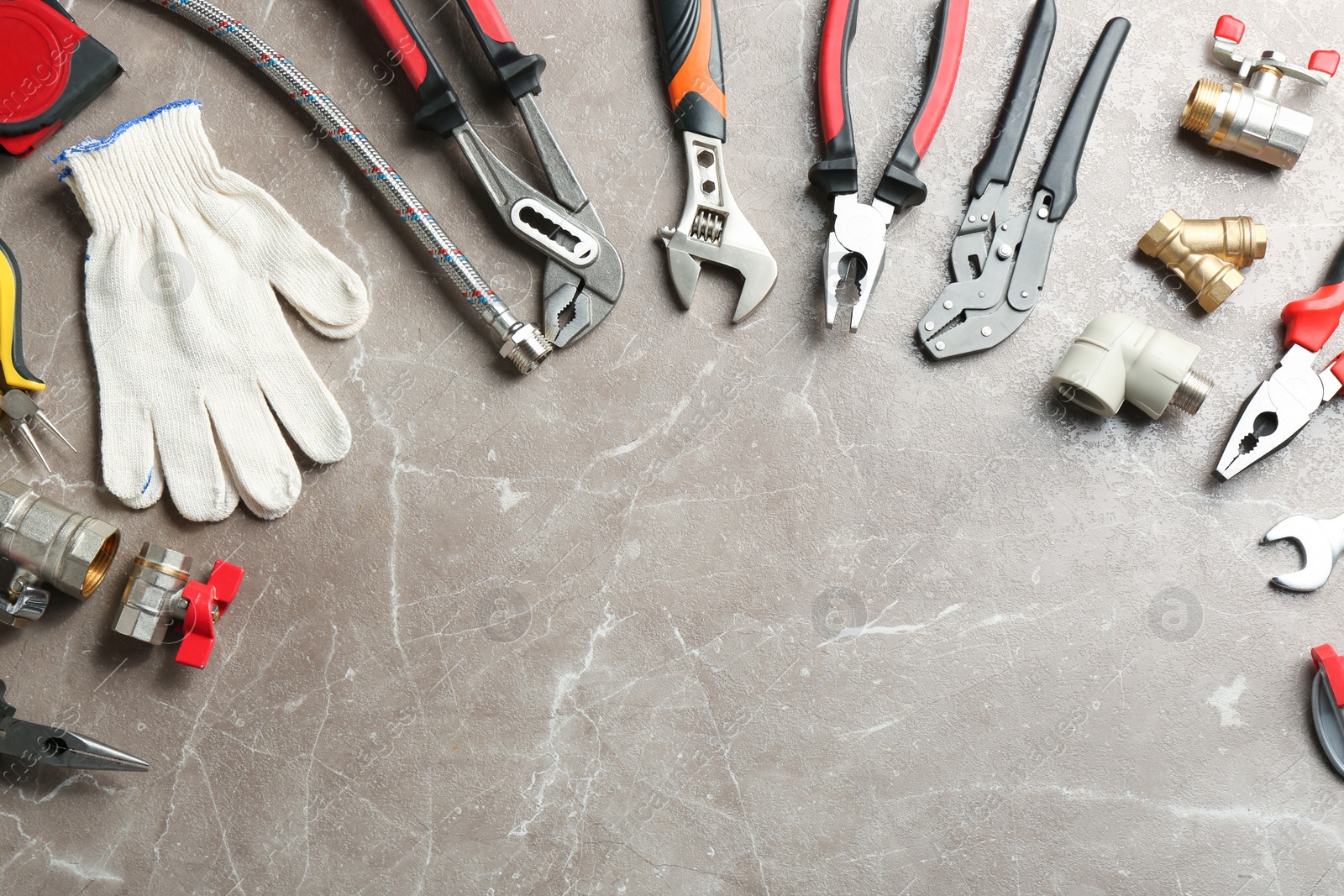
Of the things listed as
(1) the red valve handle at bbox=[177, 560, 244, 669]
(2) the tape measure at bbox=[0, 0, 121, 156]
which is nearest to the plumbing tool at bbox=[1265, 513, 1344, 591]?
(1) the red valve handle at bbox=[177, 560, 244, 669]

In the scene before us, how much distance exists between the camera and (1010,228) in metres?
1.36

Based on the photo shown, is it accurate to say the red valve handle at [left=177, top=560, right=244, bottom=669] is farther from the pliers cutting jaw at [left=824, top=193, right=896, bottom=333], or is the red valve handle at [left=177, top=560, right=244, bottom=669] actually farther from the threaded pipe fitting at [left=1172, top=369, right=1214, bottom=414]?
the threaded pipe fitting at [left=1172, top=369, right=1214, bottom=414]

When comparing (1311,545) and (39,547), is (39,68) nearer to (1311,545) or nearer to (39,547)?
(39,547)

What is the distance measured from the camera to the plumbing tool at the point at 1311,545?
1.34 metres

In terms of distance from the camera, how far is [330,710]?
1303 mm

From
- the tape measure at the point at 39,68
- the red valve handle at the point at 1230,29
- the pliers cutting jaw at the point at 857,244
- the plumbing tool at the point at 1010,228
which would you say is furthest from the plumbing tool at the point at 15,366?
the red valve handle at the point at 1230,29

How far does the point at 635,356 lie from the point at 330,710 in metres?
0.66

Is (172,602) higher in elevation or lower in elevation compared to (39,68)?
lower

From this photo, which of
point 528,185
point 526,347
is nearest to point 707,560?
point 526,347

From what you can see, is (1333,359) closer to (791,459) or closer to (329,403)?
(791,459)

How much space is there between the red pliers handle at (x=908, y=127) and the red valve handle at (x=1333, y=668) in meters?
0.86

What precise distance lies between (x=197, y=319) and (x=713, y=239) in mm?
758

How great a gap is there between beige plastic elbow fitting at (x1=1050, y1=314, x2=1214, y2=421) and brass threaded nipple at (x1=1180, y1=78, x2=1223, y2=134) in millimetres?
344

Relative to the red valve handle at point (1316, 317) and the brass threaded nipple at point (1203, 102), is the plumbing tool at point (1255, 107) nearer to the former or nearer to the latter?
the brass threaded nipple at point (1203, 102)
